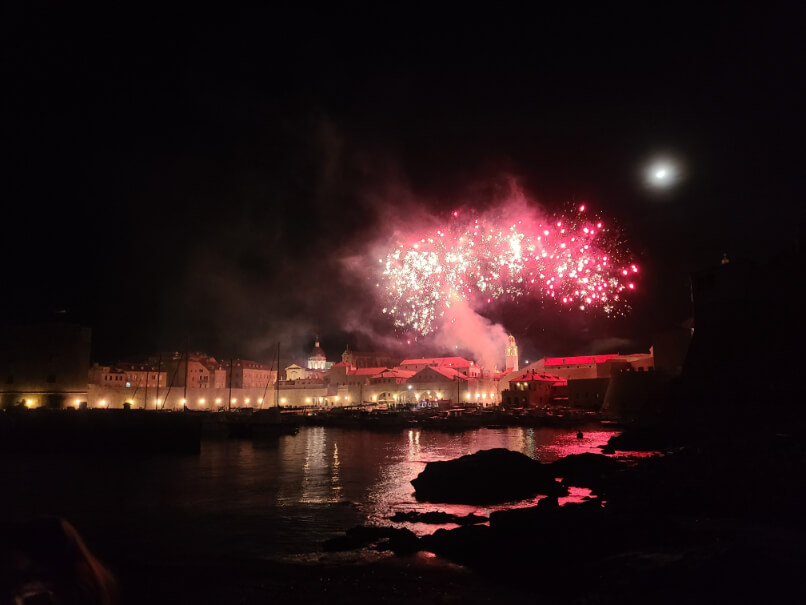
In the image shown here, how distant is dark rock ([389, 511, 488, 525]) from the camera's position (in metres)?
14.0

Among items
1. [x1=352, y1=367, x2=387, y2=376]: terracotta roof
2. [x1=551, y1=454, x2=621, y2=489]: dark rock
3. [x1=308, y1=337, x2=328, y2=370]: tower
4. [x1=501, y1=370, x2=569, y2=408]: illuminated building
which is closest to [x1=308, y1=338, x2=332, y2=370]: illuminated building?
[x1=308, y1=337, x2=328, y2=370]: tower

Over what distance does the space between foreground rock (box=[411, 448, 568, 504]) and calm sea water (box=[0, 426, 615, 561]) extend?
0.70m

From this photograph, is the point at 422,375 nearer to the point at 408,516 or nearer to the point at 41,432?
the point at 41,432

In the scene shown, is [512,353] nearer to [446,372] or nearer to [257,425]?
[446,372]

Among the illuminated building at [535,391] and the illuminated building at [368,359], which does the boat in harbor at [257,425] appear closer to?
the illuminated building at [535,391]

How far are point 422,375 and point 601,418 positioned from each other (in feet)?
123

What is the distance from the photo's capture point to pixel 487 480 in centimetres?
1753

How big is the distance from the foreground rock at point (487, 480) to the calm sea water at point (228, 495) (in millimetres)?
703

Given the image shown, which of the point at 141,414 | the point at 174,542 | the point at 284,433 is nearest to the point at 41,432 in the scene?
the point at 141,414

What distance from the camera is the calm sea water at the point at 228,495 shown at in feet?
46.2

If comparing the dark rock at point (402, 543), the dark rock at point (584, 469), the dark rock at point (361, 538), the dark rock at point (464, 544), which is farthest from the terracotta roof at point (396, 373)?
the dark rock at point (464, 544)

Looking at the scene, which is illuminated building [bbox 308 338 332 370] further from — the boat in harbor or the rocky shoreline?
the rocky shoreline

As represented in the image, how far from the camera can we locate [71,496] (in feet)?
68.7

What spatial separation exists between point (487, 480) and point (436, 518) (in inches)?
136
